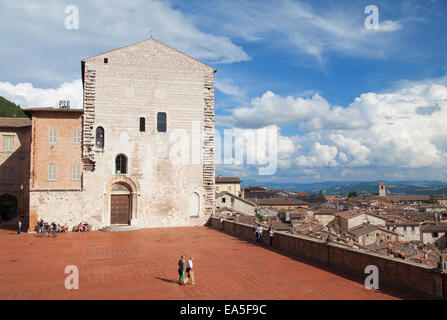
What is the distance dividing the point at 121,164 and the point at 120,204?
9.53ft

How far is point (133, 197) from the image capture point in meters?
26.4

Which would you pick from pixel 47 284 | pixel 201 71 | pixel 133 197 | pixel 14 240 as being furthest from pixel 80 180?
pixel 47 284

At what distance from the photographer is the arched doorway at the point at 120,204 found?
26.3m

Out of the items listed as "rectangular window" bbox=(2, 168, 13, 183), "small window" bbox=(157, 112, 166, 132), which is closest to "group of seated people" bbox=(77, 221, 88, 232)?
"small window" bbox=(157, 112, 166, 132)

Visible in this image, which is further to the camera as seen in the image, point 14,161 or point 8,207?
point 8,207

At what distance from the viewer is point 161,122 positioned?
1081 inches

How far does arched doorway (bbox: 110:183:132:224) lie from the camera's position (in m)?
26.3

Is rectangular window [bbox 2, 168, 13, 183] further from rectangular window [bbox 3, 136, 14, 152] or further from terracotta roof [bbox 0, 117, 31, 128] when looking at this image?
terracotta roof [bbox 0, 117, 31, 128]

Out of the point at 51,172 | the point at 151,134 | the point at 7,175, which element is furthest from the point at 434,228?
the point at 7,175

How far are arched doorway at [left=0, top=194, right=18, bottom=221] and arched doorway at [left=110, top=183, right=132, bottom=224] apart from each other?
38.5 feet

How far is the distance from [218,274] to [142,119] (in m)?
16.6

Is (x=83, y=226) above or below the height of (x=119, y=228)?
above

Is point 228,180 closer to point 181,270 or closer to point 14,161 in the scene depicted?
point 14,161
